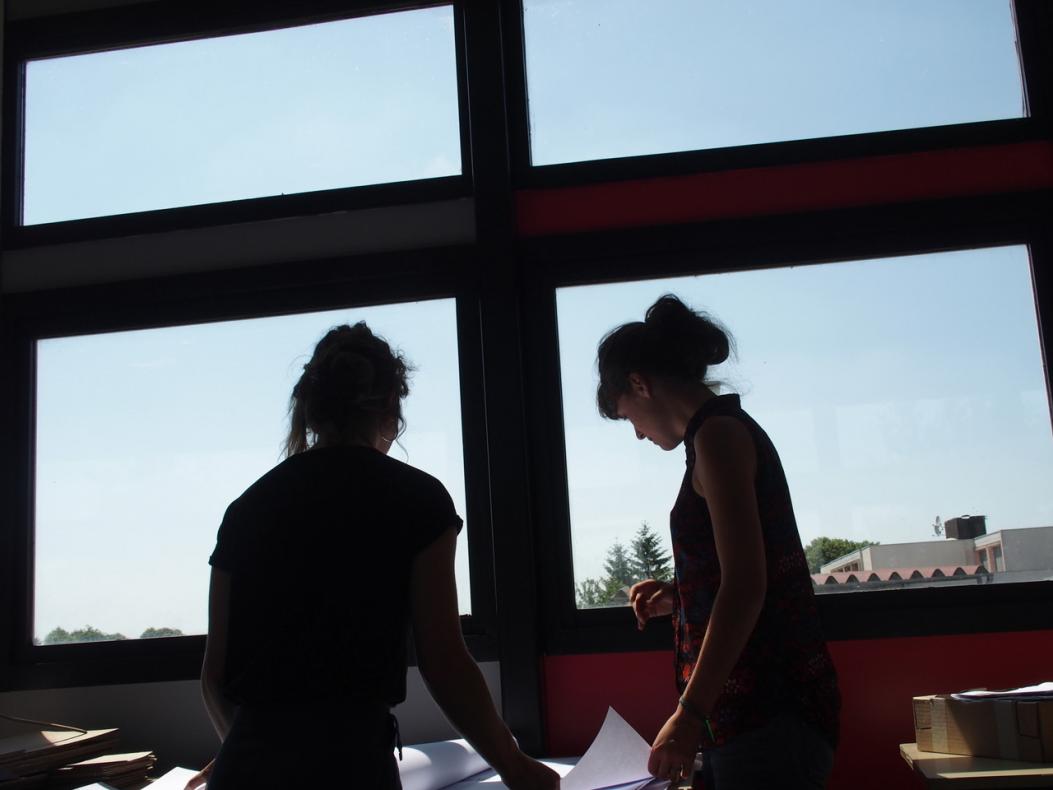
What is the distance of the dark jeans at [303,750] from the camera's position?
1230mm

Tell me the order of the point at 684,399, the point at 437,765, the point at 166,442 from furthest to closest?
the point at 166,442
the point at 437,765
the point at 684,399

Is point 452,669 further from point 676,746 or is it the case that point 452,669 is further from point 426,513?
point 676,746

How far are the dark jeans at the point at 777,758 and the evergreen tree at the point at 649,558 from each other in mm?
1157

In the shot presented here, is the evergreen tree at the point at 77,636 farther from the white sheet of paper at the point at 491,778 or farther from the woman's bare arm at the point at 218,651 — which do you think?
the woman's bare arm at the point at 218,651

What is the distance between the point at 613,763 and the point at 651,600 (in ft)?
1.12

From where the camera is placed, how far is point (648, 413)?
172 centimetres

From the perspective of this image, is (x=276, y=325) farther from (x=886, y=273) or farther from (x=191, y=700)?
(x=886, y=273)

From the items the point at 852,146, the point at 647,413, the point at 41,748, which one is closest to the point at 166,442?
the point at 41,748

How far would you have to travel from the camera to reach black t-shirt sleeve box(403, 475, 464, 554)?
134cm

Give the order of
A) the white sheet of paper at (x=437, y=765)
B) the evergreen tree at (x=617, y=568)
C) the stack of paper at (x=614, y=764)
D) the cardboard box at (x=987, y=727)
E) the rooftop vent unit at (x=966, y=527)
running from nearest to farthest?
1. the stack of paper at (x=614, y=764)
2. the cardboard box at (x=987, y=727)
3. the white sheet of paper at (x=437, y=765)
4. the rooftop vent unit at (x=966, y=527)
5. the evergreen tree at (x=617, y=568)

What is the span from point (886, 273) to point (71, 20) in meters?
2.61

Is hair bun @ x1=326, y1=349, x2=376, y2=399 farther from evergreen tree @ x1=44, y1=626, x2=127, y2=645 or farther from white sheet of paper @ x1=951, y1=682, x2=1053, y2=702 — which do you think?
evergreen tree @ x1=44, y1=626, x2=127, y2=645

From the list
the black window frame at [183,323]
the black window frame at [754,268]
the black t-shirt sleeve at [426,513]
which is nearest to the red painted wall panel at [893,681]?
the black window frame at [754,268]

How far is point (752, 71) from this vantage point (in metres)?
2.82
